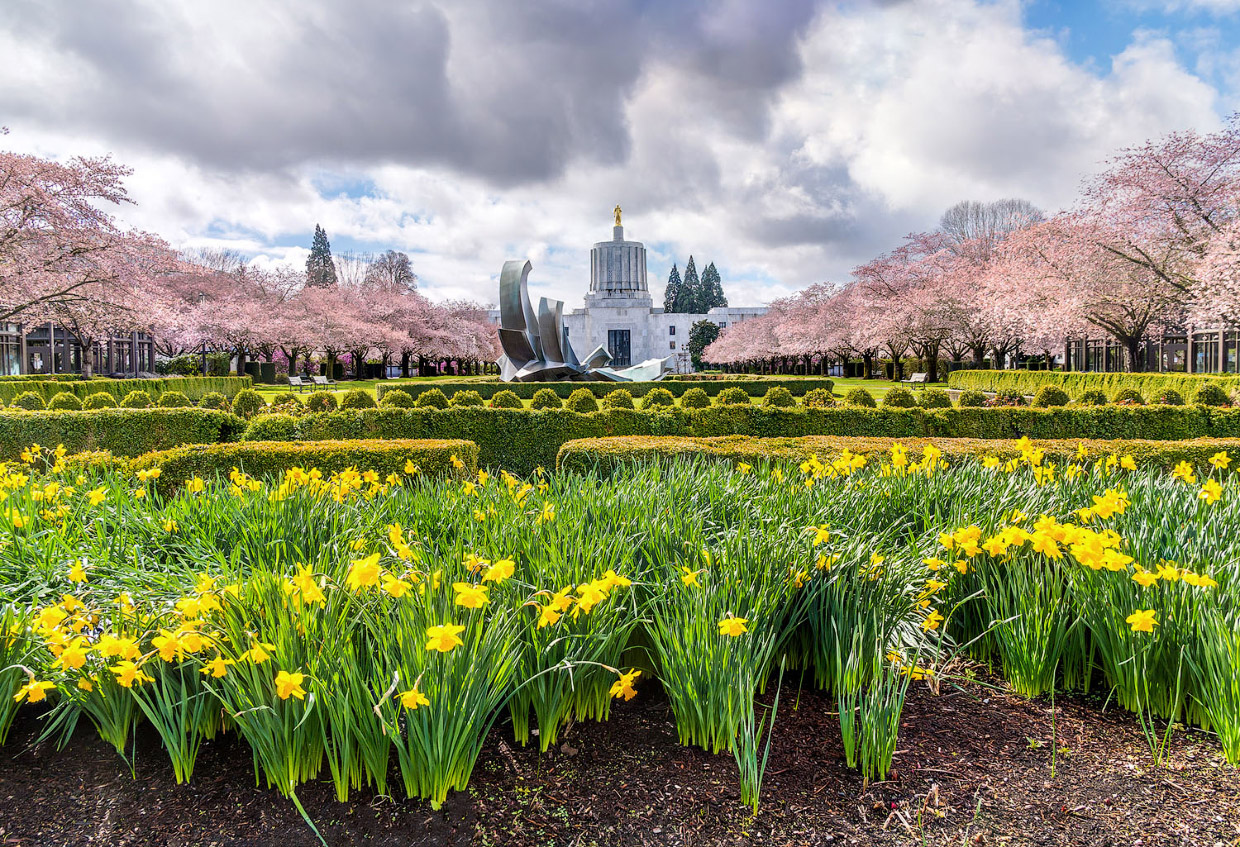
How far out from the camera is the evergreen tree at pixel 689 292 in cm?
7981

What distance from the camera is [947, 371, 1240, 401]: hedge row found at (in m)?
Answer: 15.0

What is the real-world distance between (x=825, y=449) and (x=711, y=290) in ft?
257

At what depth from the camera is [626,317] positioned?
213ft

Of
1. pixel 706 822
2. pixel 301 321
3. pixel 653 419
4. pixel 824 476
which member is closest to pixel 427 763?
pixel 706 822

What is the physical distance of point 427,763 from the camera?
1.86 meters

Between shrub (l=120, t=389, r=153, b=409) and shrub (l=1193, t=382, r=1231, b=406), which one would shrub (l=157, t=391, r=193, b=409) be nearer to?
shrub (l=120, t=389, r=153, b=409)

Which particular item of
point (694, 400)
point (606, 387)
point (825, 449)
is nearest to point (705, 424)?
point (825, 449)

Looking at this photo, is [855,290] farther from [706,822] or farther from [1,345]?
[1,345]

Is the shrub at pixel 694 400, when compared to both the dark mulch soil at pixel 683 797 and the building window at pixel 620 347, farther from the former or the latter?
the building window at pixel 620 347

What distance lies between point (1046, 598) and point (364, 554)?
2.60m

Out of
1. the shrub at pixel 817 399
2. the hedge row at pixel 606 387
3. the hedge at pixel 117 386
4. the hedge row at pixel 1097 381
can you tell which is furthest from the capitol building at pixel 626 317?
the shrub at pixel 817 399

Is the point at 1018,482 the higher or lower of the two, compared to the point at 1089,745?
higher

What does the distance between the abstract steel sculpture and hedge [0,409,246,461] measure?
11.8 m

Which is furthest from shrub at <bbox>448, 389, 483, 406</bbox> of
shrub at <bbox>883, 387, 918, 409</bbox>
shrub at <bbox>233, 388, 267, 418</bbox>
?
shrub at <bbox>883, 387, 918, 409</bbox>
